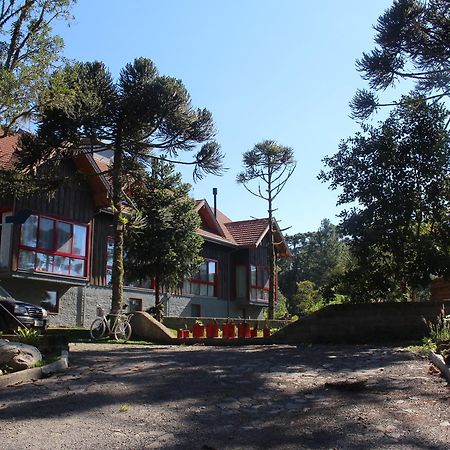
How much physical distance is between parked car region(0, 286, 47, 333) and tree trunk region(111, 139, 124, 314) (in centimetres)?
242

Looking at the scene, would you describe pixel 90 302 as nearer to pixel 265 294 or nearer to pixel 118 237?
pixel 118 237

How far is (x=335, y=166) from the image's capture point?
14953mm

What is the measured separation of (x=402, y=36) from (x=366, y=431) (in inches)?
463

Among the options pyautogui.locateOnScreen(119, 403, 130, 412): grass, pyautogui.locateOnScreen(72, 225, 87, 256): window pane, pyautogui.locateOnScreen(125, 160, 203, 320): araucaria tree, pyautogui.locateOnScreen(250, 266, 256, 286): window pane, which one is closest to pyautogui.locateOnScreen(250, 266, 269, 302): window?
pyautogui.locateOnScreen(250, 266, 256, 286): window pane

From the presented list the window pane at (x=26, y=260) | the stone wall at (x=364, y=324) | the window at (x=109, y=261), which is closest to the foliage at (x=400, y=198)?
the stone wall at (x=364, y=324)

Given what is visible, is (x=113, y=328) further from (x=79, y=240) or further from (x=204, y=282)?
(x=204, y=282)

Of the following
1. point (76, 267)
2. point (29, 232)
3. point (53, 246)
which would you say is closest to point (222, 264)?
point (76, 267)

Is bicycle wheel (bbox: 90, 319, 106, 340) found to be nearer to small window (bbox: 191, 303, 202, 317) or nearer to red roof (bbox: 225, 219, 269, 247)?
small window (bbox: 191, 303, 202, 317)

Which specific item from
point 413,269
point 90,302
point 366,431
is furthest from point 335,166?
point 90,302

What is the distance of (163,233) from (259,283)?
54.4ft

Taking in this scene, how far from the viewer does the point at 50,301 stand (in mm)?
25609

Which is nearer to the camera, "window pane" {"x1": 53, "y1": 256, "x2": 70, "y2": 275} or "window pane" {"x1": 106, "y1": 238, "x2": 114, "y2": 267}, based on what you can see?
"window pane" {"x1": 53, "y1": 256, "x2": 70, "y2": 275}

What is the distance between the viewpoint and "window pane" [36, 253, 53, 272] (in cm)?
2428

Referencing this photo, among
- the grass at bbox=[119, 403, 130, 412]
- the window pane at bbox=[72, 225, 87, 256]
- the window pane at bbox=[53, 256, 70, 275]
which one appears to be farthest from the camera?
the window pane at bbox=[72, 225, 87, 256]
